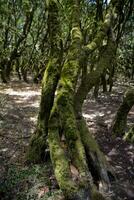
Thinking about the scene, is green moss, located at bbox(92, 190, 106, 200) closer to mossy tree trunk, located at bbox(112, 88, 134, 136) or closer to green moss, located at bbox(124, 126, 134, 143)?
green moss, located at bbox(124, 126, 134, 143)

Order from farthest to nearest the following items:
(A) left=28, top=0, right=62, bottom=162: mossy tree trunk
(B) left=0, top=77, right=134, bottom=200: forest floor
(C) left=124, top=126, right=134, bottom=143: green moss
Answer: (C) left=124, top=126, right=134, bottom=143: green moss, (A) left=28, top=0, right=62, bottom=162: mossy tree trunk, (B) left=0, top=77, right=134, bottom=200: forest floor

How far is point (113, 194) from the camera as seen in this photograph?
8.39m

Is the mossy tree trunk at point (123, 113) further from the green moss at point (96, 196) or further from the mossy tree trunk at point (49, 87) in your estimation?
the green moss at point (96, 196)

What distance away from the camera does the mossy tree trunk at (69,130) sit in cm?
756

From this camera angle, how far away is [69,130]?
327 inches

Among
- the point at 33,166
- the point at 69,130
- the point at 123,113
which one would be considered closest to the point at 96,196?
the point at 69,130

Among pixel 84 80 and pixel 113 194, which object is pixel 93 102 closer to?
pixel 84 80

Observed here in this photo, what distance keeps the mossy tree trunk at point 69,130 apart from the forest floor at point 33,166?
0.55m

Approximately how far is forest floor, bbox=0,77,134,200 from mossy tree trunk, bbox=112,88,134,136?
29 centimetres

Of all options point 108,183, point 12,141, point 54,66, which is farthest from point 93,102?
point 108,183

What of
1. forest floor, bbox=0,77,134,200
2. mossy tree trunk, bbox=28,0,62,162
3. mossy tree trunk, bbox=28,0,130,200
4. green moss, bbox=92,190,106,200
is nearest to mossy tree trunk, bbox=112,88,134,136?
forest floor, bbox=0,77,134,200

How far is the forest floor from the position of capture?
27.9 feet

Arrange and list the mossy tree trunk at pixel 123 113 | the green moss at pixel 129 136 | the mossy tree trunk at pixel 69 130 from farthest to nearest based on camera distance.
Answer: the mossy tree trunk at pixel 123 113 < the green moss at pixel 129 136 < the mossy tree trunk at pixel 69 130

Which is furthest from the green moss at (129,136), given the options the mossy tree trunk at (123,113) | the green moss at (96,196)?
the green moss at (96,196)
